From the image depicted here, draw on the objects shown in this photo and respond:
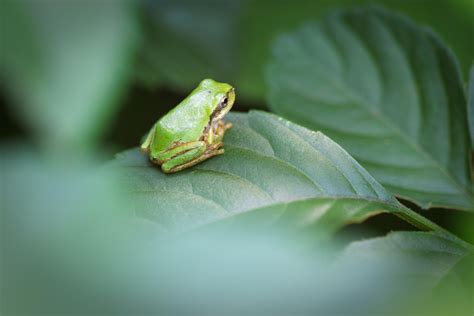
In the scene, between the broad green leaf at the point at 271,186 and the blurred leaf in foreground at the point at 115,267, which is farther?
the broad green leaf at the point at 271,186

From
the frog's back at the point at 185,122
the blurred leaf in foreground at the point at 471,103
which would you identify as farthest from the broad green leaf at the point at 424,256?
the frog's back at the point at 185,122

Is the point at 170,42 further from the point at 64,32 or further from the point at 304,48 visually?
the point at 64,32

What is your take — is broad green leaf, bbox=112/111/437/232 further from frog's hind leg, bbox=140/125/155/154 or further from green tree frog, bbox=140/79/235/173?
frog's hind leg, bbox=140/125/155/154

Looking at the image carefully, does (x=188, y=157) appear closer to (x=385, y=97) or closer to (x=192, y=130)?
(x=192, y=130)

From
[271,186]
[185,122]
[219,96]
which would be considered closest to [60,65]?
[271,186]

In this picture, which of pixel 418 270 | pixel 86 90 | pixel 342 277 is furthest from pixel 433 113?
pixel 342 277

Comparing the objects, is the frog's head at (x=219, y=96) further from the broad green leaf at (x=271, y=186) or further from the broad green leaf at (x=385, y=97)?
the broad green leaf at (x=271, y=186)
